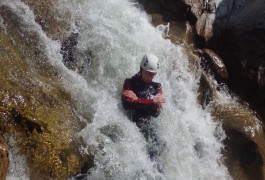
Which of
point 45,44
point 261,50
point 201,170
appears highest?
point 261,50

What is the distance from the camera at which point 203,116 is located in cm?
727

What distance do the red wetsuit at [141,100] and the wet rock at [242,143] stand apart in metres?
2.05

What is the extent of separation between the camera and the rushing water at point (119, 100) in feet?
17.9

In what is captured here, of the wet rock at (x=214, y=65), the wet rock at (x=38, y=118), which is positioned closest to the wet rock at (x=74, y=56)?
the wet rock at (x=38, y=118)

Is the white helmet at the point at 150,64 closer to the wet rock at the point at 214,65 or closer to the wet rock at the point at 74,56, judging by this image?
the wet rock at the point at 74,56

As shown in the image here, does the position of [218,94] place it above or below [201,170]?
above

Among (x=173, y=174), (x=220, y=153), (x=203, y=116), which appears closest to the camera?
(x=173, y=174)

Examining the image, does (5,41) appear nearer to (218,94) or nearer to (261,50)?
(218,94)

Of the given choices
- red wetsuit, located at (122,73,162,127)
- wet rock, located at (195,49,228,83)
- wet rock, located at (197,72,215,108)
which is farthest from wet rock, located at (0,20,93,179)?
wet rock, located at (195,49,228,83)

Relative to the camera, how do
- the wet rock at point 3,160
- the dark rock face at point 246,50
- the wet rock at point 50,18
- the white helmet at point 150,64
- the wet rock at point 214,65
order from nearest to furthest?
1. the wet rock at point 3,160
2. the white helmet at point 150,64
3. the wet rock at point 50,18
4. the dark rock face at point 246,50
5. the wet rock at point 214,65

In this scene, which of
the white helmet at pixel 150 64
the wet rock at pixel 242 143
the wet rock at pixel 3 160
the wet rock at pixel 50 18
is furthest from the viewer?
the wet rock at pixel 50 18

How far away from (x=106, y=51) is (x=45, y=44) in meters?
1.32

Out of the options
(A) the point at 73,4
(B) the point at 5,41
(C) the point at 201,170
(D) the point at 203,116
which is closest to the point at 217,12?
(D) the point at 203,116

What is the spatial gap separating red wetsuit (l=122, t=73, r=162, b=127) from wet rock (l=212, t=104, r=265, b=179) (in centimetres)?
205
